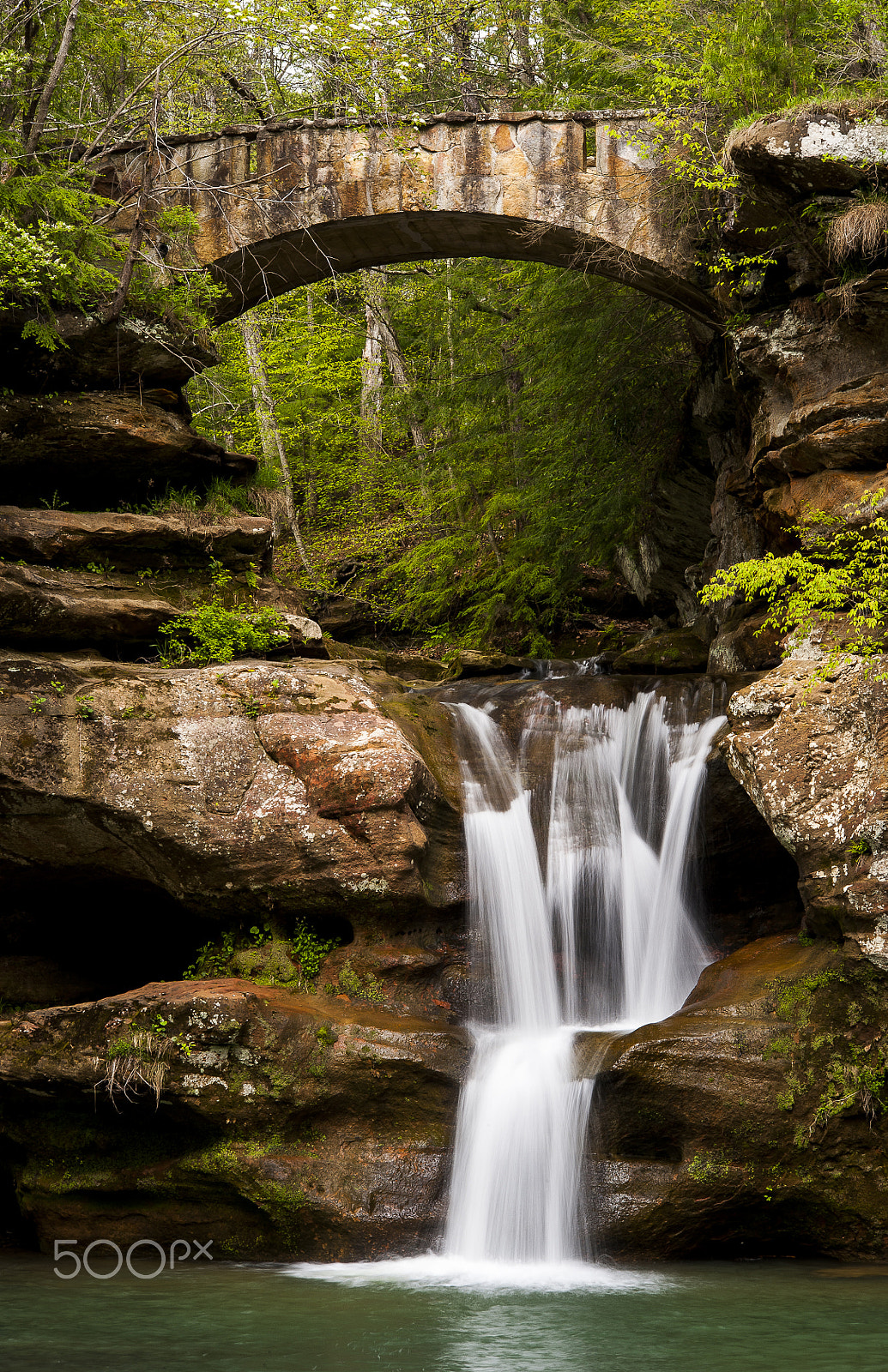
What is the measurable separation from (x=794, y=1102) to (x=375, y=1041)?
2.73 metres

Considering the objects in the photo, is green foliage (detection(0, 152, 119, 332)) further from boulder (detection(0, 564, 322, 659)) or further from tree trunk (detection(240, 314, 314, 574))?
tree trunk (detection(240, 314, 314, 574))

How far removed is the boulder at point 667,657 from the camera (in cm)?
1220

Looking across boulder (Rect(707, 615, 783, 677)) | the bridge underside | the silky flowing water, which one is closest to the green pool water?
the silky flowing water

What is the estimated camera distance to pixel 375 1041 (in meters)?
7.34

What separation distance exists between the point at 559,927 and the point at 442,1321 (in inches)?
145

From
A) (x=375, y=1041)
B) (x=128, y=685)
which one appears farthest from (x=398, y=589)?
(x=375, y=1041)

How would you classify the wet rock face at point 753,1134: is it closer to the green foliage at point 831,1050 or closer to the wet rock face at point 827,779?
the green foliage at point 831,1050

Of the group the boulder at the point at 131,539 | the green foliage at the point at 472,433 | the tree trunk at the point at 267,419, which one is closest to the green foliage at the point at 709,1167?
the boulder at the point at 131,539

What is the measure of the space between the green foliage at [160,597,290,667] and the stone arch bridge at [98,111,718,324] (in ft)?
13.1

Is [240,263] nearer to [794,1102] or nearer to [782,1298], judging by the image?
[794,1102]

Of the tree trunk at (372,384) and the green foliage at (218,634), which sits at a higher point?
the tree trunk at (372,384)

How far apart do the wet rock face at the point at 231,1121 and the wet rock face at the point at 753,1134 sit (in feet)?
4.09

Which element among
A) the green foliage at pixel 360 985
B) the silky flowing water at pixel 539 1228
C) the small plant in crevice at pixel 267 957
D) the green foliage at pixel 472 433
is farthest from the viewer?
the green foliage at pixel 472 433

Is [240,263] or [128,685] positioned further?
[240,263]
